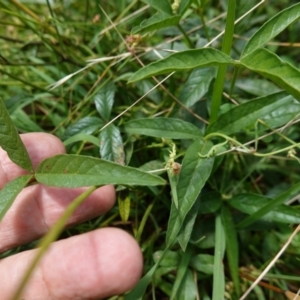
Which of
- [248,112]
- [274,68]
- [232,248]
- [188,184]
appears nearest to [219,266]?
[232,248]

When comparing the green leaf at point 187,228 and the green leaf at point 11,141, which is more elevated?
the green leaf at point 11,141

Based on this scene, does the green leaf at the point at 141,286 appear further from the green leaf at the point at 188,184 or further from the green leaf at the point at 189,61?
the green leaf at the point at 189,61

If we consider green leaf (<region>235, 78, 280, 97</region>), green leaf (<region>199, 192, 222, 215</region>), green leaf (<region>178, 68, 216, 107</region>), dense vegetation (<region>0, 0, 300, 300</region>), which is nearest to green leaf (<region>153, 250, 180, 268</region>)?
dense vegetation (<region>0, 0, 300, 300</region>)

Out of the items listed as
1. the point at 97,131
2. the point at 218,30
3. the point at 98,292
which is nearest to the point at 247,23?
the point at 218,30

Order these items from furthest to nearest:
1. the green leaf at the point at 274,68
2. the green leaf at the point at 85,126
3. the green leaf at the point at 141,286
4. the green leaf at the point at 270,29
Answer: the green leaf at the point at 85,126 → the green leaf at the point at 141,286 → the green leaf at the point at 270,29 → the green leaf at the point at 274,68

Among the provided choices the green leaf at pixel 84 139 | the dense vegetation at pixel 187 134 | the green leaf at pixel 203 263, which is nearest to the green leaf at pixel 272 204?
the dense vegetation at pixel 187 134
